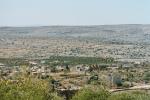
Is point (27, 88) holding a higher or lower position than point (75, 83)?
higher

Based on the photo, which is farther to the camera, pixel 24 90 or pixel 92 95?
pixel 92 95

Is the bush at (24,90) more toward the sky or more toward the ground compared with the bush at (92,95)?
more toward the sky

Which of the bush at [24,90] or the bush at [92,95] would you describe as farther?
the bush at [92,95]

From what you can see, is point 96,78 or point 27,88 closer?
point 27,88

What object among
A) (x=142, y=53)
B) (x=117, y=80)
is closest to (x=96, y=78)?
(x=117, y=80)

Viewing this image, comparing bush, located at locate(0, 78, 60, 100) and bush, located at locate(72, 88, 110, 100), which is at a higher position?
bush, located at locate(0, 78, 60, 100)

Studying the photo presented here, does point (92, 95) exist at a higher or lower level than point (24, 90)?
lower

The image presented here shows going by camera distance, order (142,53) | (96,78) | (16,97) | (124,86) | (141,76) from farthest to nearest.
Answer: (142,53), (141,76), (96,78), (124,86), (16,97)

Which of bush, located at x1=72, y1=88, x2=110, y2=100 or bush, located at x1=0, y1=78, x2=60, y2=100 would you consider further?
bush, located at x1=72, y1=88, x2=110, y2=100

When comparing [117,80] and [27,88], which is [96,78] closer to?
[117,80]

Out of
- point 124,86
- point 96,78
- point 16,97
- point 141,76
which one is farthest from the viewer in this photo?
point 141,76
